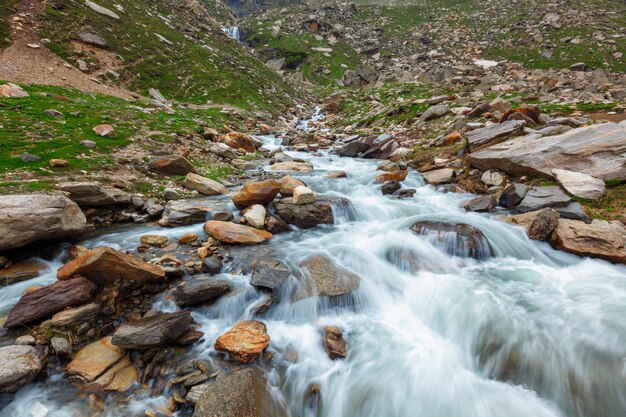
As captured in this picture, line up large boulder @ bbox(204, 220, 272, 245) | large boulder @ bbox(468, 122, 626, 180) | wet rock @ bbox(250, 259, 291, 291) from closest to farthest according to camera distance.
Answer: wet rock @ bbox(250, 259, 291, 291), large boulder @ bbox(204, 220, 272, 245), large boulder @ bbox(468, 122, 626, 180)

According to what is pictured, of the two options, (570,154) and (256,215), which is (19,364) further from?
(570,154)

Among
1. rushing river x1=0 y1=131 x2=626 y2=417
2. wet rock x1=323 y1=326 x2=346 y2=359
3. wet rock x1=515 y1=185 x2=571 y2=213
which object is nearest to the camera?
rushing river x1=0 y1=131 x2=626 y2=417

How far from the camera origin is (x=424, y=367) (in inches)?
242

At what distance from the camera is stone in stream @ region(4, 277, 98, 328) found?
5.77 m

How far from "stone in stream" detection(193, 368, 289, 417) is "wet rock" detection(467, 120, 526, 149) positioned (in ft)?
49.9

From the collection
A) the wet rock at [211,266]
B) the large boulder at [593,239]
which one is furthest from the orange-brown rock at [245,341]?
the large boulder at [593,239]

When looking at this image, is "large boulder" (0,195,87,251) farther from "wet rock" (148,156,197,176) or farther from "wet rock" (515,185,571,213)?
"wet rock" (515,185,571,213)

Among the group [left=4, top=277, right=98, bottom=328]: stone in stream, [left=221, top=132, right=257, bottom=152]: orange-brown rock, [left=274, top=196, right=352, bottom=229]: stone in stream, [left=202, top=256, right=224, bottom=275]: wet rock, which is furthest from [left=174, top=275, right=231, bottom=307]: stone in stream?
[left=221, top=132, right=257, bottom=152]: orange-brown rock

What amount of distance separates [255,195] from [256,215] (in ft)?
3.52

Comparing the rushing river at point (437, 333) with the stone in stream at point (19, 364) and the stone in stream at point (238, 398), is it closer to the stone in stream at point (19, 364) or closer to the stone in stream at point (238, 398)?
the stone in stream at point (19, 364)

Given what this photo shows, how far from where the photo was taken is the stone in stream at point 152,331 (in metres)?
5.48

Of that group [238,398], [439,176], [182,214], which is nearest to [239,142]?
[182,214]

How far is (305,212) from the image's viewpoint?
11359mm

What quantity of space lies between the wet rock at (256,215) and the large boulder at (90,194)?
448 cm
